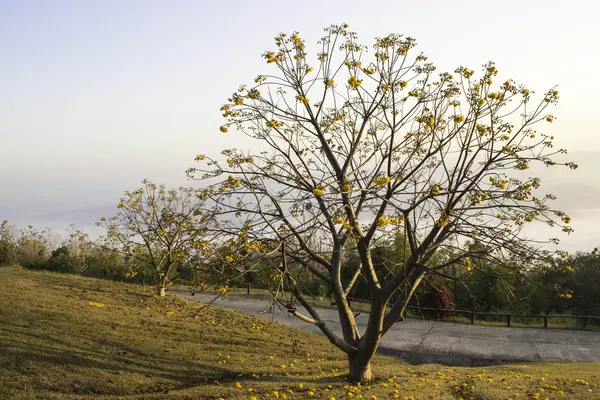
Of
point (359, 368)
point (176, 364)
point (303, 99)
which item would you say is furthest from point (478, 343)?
point (303, 99)

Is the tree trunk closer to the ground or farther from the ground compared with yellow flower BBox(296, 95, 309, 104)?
closer to the ground

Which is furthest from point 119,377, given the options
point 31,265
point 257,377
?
point 31,265

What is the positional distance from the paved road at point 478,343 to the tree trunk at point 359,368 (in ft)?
15.0

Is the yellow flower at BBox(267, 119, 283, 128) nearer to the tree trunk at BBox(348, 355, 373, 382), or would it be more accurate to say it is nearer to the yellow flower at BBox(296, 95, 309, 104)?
the yellow flower at BBox(296, 95, 309, 104)

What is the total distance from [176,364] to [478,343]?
34.7 feet

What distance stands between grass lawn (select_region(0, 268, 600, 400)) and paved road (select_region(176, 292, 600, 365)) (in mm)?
1687

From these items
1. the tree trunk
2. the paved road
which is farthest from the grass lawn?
the paved road

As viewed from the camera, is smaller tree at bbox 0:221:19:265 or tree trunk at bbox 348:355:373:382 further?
smaller tree at bbox 0:221:19:265

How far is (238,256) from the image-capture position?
8.56 m

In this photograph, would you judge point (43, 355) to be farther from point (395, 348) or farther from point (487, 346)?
point (487, 346)

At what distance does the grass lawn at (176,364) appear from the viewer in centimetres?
898

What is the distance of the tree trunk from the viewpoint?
34.1 feet

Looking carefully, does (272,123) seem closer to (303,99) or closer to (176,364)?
(303,99)

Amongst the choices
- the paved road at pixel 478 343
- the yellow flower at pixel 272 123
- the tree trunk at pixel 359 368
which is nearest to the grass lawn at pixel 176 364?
the tree trunk at pixel 359 368
